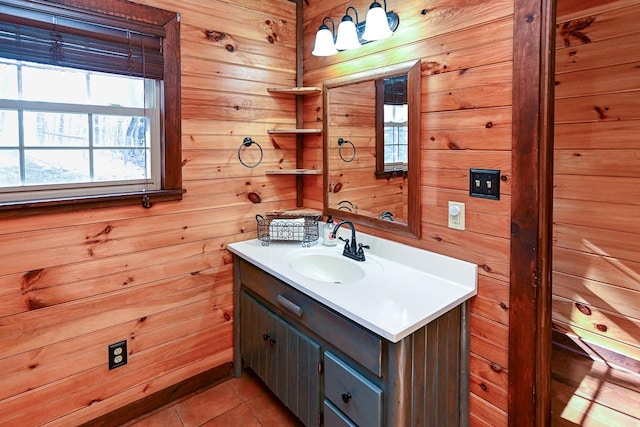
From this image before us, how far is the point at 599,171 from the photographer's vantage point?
2268mm

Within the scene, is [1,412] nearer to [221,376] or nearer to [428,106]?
[221,376]

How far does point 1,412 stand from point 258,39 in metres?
2.16

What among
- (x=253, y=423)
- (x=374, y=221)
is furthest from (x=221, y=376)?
(x=374, y=221)

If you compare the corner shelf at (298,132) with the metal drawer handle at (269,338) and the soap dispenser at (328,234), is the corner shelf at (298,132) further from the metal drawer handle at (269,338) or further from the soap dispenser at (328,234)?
the metal drawer handle at (269,338)

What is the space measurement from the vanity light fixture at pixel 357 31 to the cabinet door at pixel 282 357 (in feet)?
4.51

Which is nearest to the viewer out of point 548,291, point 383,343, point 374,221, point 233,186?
point 383,343

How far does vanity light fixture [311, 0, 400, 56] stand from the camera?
1675mm

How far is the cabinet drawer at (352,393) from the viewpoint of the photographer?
1269 millimetres

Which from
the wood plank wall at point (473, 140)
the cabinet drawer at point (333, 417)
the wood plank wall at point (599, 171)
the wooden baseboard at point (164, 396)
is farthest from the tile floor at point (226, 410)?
the wood plank wall at point (599, 171)

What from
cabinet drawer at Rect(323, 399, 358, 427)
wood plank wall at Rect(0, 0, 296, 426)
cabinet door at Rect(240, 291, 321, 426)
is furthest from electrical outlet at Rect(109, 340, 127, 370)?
cabinet drawer at Rect(323, 399, 358, 427)

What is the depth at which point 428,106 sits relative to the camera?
5.29ft

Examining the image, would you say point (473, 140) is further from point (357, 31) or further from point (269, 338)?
point (269, 338)

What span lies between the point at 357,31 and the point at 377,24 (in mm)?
225

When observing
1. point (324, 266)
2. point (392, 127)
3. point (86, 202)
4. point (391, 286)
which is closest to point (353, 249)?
point (324, 266)
